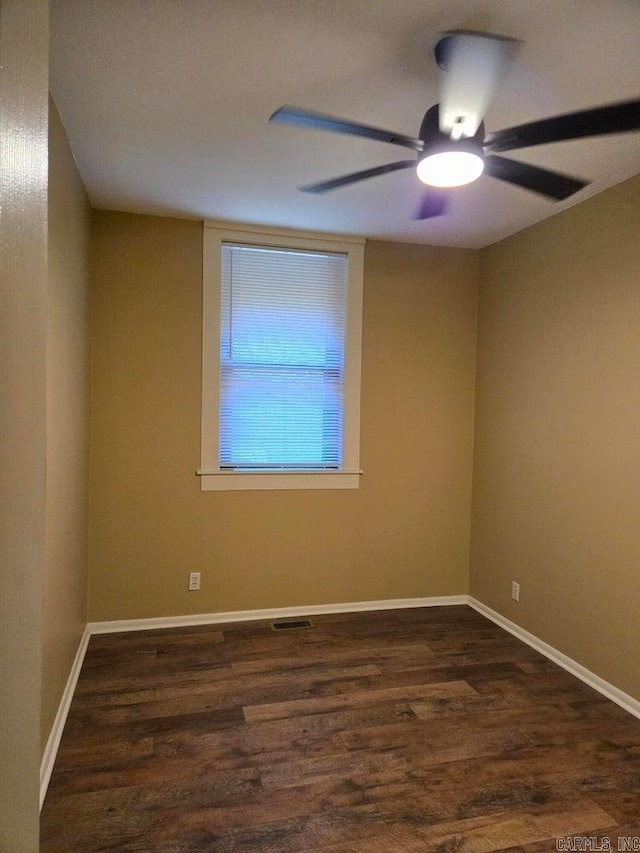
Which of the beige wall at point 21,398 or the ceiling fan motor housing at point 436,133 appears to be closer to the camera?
the beige wall at point 21,398

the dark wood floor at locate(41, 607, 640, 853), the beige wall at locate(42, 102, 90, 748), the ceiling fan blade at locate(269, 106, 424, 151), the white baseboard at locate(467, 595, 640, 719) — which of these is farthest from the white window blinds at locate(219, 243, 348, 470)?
the ceiling fan blade at locate(269, 106, 424, 151)

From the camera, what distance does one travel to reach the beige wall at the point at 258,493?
3234mm

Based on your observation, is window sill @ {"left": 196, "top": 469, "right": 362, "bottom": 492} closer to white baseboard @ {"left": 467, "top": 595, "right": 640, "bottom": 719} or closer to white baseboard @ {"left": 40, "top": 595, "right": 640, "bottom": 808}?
white baseboard @ {"left": 40, "top": 595, "right": 640, "bottom": 808}

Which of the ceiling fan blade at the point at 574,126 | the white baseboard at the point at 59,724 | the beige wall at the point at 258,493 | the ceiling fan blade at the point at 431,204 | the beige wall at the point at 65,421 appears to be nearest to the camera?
the ceiling fan blade at the point at 574,126

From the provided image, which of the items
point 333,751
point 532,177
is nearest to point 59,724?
point 333,751

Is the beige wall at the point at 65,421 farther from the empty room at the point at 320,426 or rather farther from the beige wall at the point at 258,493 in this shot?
the beige wall at the point at 258,493

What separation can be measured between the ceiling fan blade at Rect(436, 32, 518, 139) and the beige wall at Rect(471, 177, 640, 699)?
4.43 feet

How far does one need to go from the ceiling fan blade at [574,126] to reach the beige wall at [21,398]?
4.21 feet

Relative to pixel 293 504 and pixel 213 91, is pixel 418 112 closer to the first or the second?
pixel 213 91

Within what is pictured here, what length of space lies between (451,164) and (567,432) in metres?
1.86

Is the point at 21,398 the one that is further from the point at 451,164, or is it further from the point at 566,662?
the point at 566,662

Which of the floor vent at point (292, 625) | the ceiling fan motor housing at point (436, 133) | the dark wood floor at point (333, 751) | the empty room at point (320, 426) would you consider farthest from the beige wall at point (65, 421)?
the ceiling fan motor housing at point (436, 133)

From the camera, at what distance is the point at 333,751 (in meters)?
2.14

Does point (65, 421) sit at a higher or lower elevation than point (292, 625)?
higher
